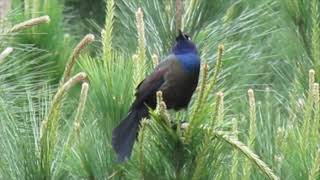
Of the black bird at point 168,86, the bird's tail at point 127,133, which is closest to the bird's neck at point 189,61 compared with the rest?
the black bird at point 168,86

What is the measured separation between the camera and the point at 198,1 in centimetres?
313

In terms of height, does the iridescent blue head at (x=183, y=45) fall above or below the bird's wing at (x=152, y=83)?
above

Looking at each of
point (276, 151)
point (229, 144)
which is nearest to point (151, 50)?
point (276, 151)

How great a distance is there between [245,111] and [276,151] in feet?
2.80

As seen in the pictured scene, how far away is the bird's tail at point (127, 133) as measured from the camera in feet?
7.55

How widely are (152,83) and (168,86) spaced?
17 cm

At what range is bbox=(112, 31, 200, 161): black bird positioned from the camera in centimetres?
238

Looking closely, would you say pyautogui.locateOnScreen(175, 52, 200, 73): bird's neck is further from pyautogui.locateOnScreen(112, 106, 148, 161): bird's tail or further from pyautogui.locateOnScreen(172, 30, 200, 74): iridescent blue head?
pyautogui.locateOnScreen(112, 106, 148, 161): bird's tail

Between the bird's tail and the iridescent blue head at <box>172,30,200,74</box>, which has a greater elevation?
the iridescent blue head at <box>172,30,200,74</box>

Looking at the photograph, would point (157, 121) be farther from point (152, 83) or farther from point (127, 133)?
point (152, 83)

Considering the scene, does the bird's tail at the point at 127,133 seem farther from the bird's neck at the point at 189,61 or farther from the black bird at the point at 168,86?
the bird's neck at the point at 189,61

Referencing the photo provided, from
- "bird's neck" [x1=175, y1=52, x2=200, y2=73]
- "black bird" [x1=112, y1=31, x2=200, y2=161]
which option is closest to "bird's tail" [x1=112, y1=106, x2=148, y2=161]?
"black bird" [x1=112, y1=31, x2=200, y2=161]

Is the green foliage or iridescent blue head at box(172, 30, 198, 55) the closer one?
the green foliage

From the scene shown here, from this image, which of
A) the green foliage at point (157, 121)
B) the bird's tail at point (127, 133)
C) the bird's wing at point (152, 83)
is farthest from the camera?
the bird's wing at point (152, 83)
